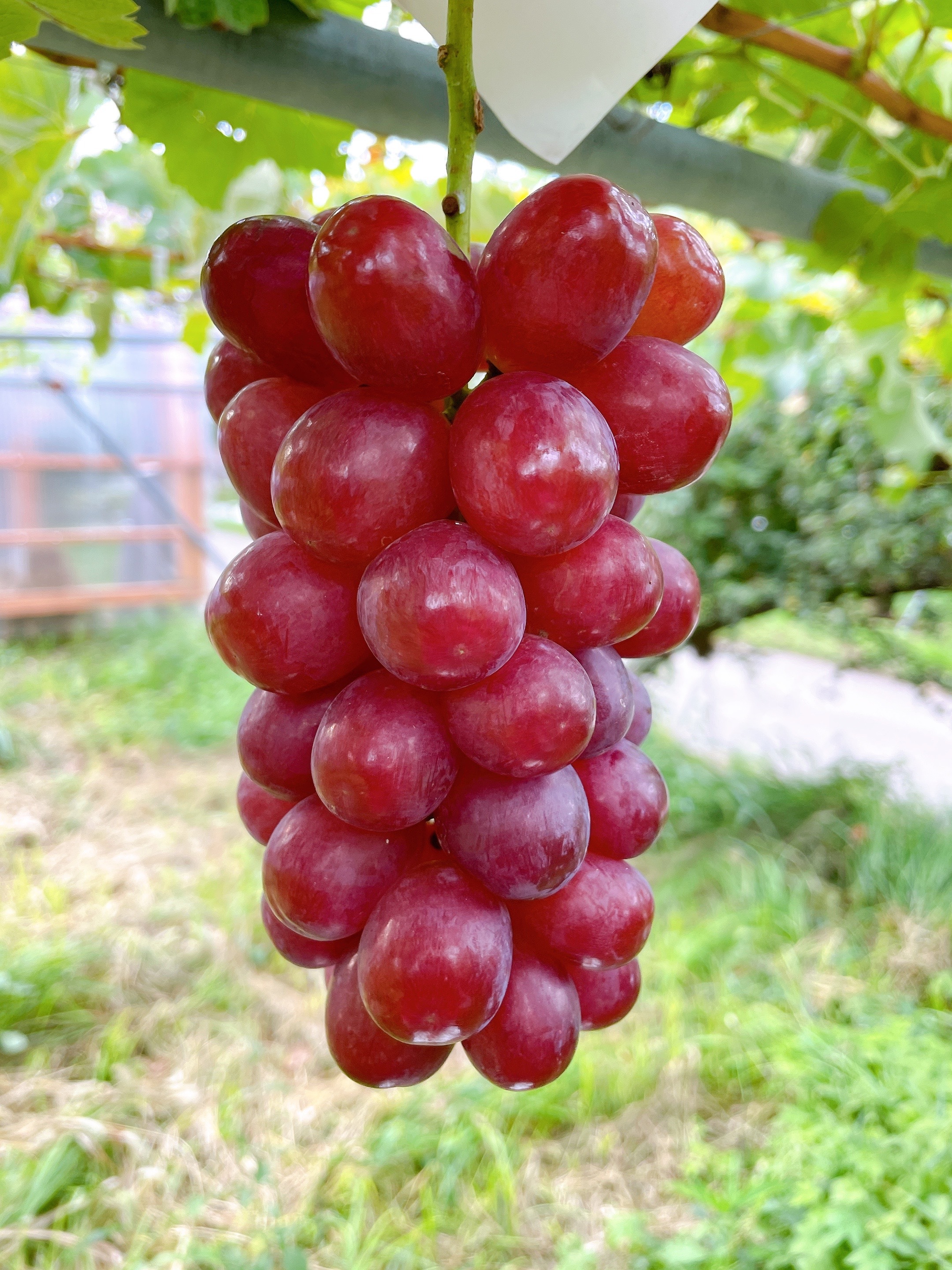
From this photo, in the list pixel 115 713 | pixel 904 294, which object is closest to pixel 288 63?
pixel 904 294

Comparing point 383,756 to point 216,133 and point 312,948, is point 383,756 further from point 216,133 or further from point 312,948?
point 216,133

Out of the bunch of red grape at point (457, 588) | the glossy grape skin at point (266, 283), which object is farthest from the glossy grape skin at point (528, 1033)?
the glossy grape skin at point (266, 283)

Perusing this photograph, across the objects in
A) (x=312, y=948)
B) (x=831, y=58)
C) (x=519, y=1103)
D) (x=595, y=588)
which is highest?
(x=831, y=58)

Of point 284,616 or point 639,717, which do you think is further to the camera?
point 639,717

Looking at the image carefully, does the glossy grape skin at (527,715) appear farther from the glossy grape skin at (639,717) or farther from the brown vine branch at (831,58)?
Answer: the brown vine branch at (831,58)

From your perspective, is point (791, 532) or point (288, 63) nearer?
point (288, 63)

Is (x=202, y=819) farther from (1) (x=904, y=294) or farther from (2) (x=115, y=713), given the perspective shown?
(1) (x=904, y=294)

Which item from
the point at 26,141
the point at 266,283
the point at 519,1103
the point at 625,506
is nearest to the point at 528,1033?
the point at 625,506

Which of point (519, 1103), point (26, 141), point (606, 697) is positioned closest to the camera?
point (606, 697)
